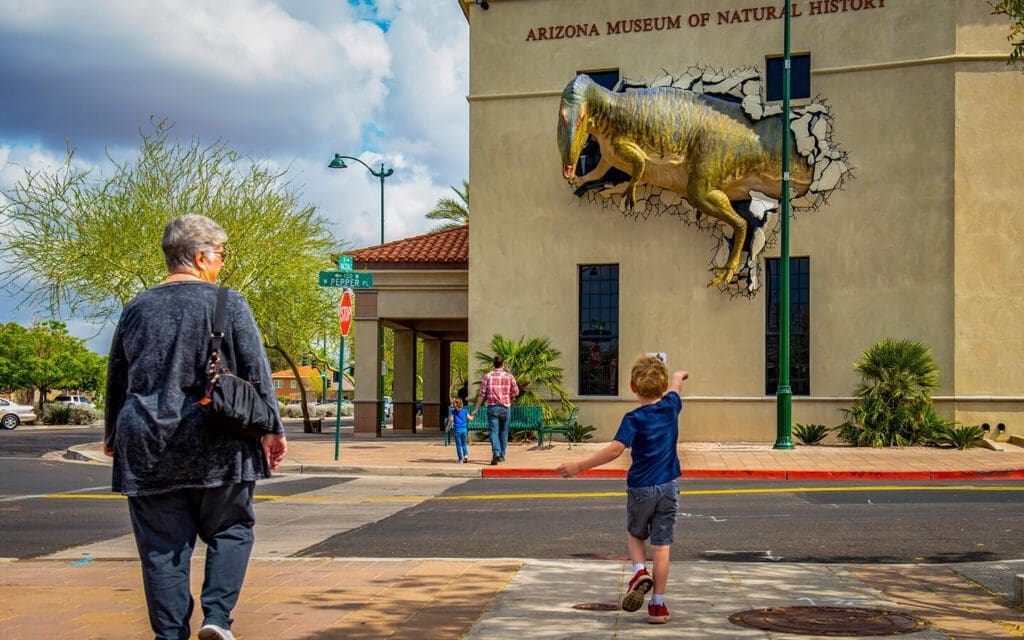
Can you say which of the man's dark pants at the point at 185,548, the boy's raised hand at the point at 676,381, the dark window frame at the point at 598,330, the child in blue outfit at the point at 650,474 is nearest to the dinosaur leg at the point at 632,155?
the dark window frame at the point at 598,330

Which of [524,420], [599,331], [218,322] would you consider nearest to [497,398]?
[524,420]

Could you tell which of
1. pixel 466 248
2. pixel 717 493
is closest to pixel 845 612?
pixel 717 493

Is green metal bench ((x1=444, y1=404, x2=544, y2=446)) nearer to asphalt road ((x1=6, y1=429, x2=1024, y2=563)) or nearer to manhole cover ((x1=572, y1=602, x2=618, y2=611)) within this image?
asphalt road ((x1=6, y1=429, x2=1024, y2=563))

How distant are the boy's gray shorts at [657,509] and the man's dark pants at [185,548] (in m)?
2.39

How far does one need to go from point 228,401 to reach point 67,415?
45.7 metres

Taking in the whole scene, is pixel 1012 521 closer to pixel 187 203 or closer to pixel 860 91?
pixel 860 91

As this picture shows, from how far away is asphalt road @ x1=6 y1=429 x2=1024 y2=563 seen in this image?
9102mm

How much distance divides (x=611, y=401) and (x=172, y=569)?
1934cm

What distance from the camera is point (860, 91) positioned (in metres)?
22.4

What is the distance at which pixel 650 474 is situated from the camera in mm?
6051

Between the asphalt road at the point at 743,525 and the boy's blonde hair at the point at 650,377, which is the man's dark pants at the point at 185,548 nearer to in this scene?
the boy's blonde hair at the point at 650,377

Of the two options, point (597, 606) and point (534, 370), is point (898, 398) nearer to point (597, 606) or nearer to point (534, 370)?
point (534, 370)

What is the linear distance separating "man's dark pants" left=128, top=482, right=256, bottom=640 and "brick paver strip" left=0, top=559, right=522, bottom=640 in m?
1.34

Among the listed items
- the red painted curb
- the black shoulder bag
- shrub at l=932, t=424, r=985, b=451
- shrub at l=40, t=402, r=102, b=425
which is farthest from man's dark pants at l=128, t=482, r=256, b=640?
shrub at l=40, t=402, r=102, b=425
